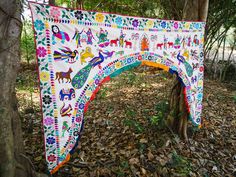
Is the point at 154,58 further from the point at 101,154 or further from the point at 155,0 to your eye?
the point at 155,0

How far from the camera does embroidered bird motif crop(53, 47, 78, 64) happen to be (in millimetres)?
1656

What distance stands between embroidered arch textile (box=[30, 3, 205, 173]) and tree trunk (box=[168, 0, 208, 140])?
0.41 meters

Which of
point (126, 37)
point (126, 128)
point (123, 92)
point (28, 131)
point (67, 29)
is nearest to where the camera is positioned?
point (67, 29)

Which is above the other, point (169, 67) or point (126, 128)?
point (169, 67)

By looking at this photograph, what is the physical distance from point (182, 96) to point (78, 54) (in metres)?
1.67

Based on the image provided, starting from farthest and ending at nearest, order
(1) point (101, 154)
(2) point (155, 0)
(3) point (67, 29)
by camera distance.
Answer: (2) point (155, 0), (1) point (101, 154), (3) point (67, 29)

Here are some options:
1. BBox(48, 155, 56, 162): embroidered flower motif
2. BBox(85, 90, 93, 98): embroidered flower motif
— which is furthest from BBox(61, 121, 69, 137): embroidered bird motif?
BBox(85, 90, 93, 98): embroidered flower motif

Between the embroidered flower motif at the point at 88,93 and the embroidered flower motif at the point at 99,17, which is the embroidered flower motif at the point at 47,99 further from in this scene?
the embroidered flower motif at the point at 99,17

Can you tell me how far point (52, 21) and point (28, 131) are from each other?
1.86 meters

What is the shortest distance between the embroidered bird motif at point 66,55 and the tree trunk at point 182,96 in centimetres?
161

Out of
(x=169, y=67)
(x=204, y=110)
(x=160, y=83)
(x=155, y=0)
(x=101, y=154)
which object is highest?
(x=155, y=0)

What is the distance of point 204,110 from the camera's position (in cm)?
381

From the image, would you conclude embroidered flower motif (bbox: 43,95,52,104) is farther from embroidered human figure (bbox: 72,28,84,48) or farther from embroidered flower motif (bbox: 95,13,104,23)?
embroidered flower motif (bbox: 95,13,104,23)

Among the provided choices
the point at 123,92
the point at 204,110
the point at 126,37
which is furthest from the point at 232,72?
the point at 126,37
